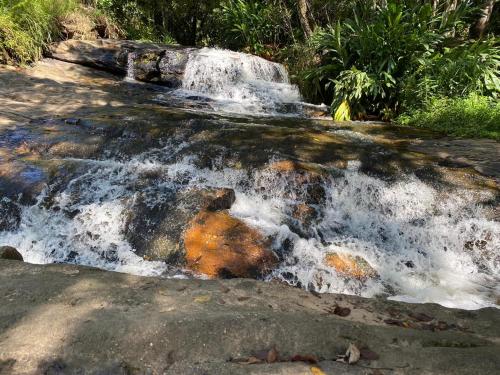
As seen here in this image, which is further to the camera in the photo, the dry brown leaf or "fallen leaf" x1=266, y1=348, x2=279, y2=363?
"fallen leaf" x1=266, y1=348, x2=279, y2=363

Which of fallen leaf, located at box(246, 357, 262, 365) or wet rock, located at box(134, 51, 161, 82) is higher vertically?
wet rock, located at box(134, 51, 161, 82)

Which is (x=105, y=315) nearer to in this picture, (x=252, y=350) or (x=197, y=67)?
(x=252, y=350)

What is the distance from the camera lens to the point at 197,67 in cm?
1252

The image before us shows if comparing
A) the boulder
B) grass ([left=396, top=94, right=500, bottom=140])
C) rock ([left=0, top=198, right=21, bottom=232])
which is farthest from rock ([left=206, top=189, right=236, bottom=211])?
the boulder

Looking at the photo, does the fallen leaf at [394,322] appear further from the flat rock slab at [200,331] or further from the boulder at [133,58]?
the boulder at [133,58]

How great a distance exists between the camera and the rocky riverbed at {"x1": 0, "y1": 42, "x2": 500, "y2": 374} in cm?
220

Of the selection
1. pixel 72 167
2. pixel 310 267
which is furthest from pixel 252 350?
pixel 72 167

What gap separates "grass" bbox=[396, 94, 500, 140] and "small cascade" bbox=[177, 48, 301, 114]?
11.0 feet

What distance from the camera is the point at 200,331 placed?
2.29 meters

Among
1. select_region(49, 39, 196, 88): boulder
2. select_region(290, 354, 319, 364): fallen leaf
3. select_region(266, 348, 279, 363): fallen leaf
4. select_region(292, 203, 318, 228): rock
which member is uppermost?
select_region(49, 39, 196, 88): boulder

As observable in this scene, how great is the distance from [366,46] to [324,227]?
20.1ft

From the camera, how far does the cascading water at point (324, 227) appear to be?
14.7ft

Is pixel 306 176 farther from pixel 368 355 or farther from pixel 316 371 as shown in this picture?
pixel 316 371

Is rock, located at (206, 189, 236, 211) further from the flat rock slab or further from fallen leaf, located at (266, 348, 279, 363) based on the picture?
fallen leaf, located at (266, 348, 279, 363)
